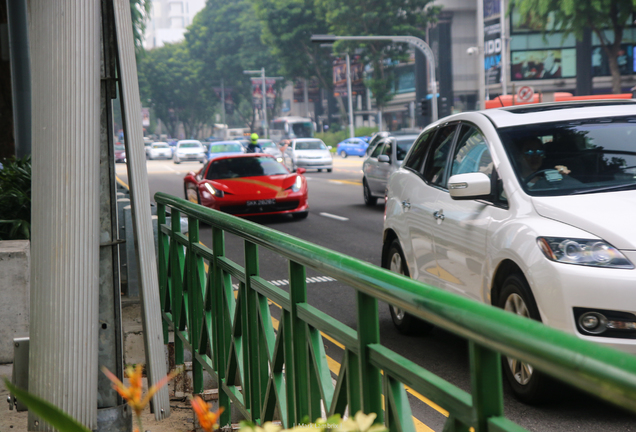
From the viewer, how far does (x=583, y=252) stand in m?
3.79

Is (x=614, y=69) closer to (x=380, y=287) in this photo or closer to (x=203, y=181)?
(x=203, y=181)

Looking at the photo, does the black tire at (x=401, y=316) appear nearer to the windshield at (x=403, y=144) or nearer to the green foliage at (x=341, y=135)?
the windshield at (x=403, y=144)

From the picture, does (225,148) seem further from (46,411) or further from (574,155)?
(46,411)

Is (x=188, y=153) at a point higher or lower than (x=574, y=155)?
lower

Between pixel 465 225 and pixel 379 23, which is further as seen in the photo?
pixel 379 23

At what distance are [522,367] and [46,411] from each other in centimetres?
323

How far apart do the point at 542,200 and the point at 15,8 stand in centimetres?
939

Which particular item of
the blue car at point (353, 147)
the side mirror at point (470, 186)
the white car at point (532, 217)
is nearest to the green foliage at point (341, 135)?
the blue car at point (353, 147)

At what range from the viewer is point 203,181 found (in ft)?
47.3

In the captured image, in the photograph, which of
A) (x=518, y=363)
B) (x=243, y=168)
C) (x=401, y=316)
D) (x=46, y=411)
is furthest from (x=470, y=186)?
(x=243, y=168)

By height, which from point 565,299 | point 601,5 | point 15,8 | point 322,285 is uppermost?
point 601,5

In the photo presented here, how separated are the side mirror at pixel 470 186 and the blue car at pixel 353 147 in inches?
1826

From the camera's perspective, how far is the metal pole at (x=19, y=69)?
11312 mm

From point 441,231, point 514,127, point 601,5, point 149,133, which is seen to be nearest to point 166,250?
point 441,231
